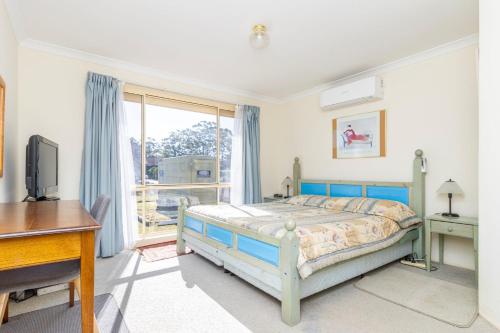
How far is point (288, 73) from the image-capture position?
4.09 metres

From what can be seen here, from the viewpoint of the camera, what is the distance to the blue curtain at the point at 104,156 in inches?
133

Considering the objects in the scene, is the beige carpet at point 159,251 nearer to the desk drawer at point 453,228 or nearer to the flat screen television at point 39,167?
the flat screen television at point 39,167

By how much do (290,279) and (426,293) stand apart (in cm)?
143

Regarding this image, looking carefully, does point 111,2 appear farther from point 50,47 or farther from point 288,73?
point 288,73

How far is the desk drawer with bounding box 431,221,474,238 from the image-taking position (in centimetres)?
265

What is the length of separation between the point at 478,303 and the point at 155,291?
273cm

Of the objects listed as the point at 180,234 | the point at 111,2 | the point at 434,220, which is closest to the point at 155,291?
the point at 180,234

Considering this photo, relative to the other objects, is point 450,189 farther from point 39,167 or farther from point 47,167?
point 47,167

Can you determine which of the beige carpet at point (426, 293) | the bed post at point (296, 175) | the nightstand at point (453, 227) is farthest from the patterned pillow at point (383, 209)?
the bed post at point (296, 175)

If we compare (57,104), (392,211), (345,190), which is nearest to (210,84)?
(57,104)

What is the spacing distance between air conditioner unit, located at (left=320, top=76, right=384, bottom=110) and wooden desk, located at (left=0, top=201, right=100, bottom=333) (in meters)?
3.61

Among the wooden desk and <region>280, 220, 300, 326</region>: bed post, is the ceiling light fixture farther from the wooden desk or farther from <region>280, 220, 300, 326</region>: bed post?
the wooden desk

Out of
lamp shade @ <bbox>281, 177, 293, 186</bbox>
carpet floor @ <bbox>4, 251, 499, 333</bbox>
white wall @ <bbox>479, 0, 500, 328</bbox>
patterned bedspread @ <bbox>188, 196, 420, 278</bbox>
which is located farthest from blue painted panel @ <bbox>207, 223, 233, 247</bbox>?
lamp shade @ <bbox>281, 177, 293, 186</bbox>

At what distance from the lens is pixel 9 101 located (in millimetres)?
2635
